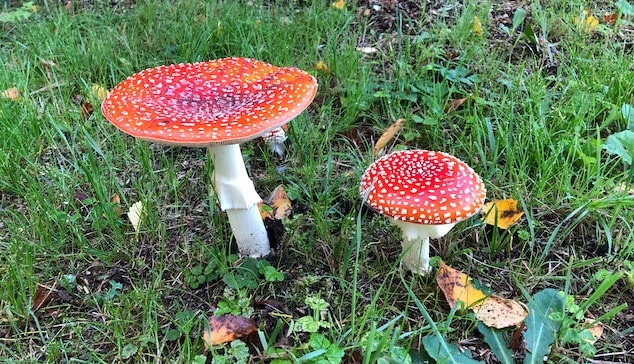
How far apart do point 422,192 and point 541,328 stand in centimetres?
66

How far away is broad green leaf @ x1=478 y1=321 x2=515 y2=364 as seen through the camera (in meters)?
2.08

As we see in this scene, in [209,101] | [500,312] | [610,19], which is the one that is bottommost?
[500,312]

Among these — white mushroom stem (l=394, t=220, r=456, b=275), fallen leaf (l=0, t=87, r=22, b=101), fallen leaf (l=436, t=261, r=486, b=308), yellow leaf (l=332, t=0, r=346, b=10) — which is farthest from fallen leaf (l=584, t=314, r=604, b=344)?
fallen leaf (l=0, t=87, r=22, b=101)

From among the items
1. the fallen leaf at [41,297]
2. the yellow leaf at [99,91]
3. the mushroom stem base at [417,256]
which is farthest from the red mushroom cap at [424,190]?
the yellow leaf at [99,91]

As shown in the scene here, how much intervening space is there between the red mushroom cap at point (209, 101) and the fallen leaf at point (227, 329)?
0.74 meters

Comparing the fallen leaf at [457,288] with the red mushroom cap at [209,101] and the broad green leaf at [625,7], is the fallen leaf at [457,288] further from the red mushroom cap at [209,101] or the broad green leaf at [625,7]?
the broad green leaf at [625,7]

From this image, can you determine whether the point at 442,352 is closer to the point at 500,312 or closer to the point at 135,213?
the point at 500,312

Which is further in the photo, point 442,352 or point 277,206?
point 277,206

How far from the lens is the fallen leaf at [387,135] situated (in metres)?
3.06

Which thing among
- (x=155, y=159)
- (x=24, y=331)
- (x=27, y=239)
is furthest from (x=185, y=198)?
(x=24, y=331)

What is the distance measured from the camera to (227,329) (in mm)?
2188

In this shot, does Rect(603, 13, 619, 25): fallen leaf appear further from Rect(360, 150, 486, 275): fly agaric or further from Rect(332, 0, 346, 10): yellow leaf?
Rect(360, 150, 486, 275): fly agaric

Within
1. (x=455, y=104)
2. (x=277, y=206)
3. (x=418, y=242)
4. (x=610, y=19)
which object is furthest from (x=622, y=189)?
(x=610, y=19)

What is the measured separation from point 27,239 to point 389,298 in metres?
1.67
